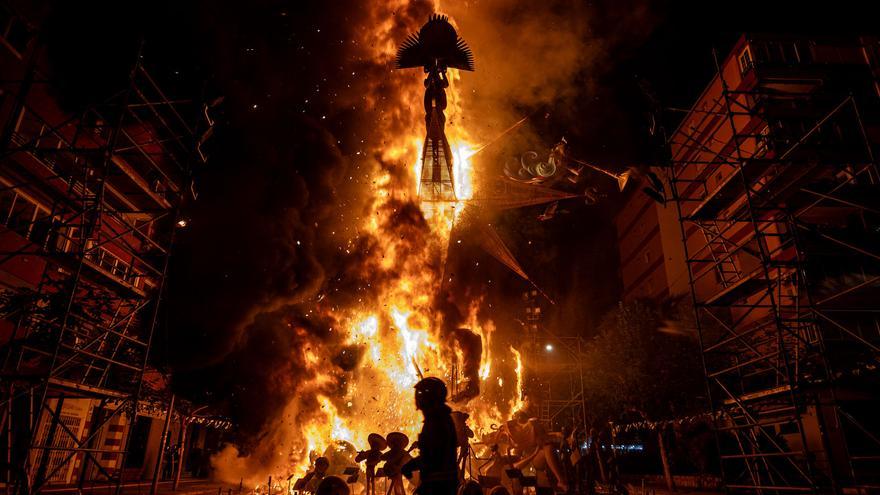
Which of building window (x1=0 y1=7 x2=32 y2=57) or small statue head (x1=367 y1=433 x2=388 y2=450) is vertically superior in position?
building window (x1=0 y1=7 x2=32 y2=57)

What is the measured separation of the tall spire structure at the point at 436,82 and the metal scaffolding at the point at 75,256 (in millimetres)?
9677

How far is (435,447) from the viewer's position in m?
6.31

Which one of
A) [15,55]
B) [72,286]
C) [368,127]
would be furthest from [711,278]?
[15,55]

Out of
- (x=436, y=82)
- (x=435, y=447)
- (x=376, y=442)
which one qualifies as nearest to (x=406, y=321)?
(x=376, y=442)

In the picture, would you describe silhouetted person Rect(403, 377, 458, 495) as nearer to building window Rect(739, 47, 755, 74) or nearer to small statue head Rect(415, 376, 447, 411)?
small statue head Rect(415, 376, 447, 411)

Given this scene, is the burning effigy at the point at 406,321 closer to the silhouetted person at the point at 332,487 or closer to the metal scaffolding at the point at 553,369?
the metal scaffolding at the point at 553,369

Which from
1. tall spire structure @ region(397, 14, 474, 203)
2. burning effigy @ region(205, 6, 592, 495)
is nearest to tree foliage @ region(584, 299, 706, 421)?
burning effigy @ region(205, 6, 592, 495)

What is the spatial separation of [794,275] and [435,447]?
29.3 ft

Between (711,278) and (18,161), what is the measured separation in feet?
119

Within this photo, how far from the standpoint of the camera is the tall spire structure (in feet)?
69.7

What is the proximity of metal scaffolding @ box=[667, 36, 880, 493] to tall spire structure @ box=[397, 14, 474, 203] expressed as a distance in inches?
403

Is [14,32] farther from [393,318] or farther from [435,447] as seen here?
[435,447]

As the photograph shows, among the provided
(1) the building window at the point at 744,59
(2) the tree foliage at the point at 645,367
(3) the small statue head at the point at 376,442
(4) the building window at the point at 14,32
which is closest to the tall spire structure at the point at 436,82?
(4) the building window at the point at 14,32

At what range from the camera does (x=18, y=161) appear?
615 inches
